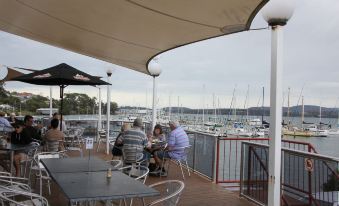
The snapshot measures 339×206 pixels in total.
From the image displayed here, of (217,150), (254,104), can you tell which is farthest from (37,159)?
(254,104)

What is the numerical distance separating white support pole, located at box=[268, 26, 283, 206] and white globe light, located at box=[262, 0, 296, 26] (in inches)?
3.2

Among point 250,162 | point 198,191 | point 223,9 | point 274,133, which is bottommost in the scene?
point 198,191

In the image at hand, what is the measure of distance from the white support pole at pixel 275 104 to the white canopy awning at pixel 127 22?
0.42 m

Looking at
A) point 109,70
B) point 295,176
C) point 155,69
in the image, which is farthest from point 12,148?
point 109,70

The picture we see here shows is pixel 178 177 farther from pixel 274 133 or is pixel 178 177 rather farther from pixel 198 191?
pixel 274 133

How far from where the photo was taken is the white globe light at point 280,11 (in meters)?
3.61

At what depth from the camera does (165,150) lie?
7363 mm

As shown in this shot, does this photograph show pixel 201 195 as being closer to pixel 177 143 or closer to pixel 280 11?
pixel 177 143

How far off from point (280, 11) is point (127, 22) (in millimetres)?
1853

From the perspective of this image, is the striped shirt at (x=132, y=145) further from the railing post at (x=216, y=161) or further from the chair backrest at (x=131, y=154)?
the railing post at (x=216, y=161)

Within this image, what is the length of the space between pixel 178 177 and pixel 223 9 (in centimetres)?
501

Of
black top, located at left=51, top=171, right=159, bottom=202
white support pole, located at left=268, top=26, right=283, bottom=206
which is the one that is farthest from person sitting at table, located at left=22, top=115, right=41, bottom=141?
white support pole, located at left=268, top=26, right=283, bottom=206

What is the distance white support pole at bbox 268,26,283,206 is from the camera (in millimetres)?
3707

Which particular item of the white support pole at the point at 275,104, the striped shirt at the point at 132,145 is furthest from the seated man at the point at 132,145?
the white support pole at the point at 275,104
